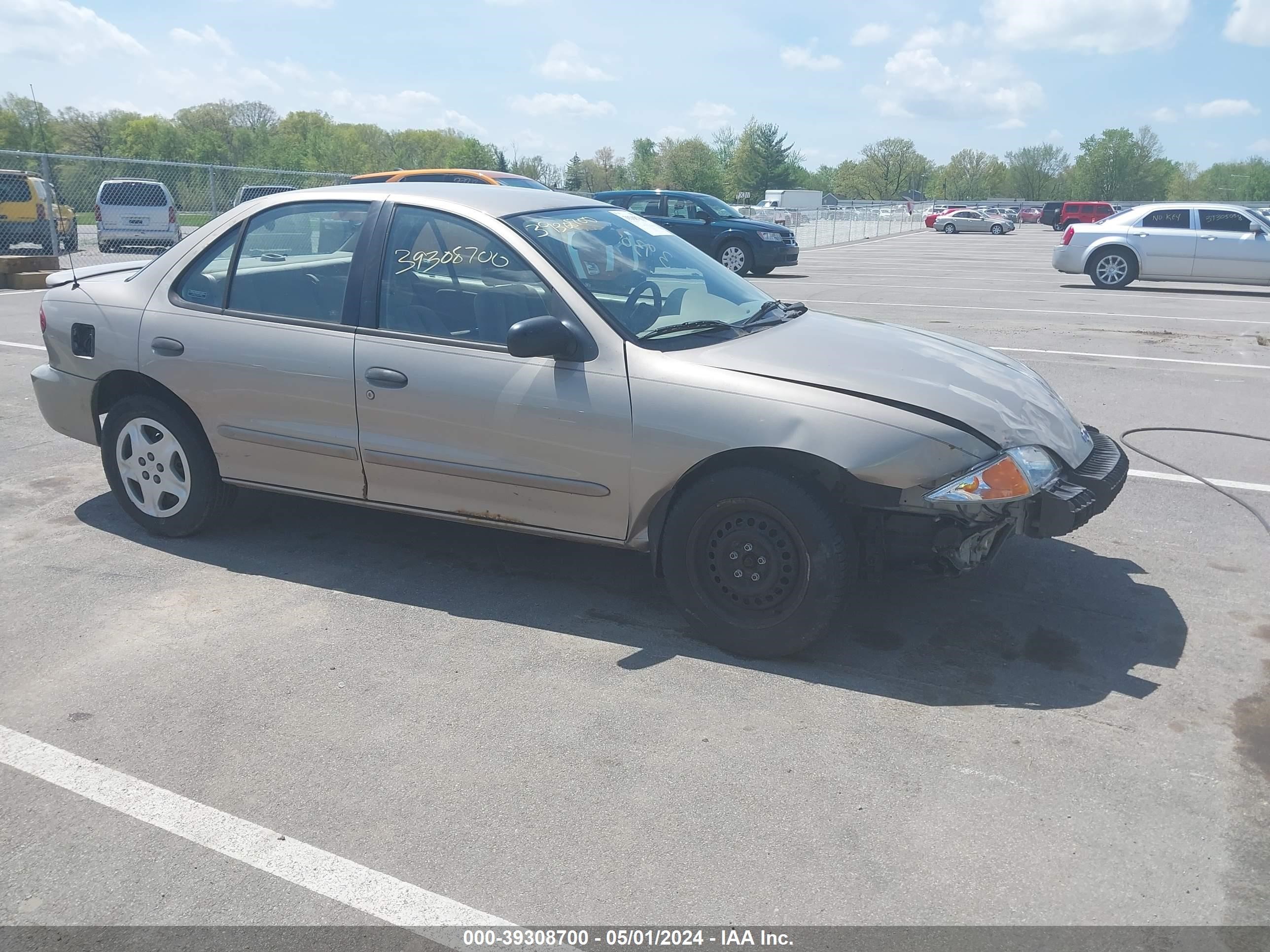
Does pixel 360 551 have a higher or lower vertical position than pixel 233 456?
lower

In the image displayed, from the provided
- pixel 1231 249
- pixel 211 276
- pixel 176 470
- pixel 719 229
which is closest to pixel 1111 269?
pixel 1231 249

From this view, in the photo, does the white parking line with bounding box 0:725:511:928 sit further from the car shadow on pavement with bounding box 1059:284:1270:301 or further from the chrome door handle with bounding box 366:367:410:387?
the car shadow on pavement with bounding box 1059:284:1270:301

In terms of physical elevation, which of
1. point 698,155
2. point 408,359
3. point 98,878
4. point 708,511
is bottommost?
point 98,878

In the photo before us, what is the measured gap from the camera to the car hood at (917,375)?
381cm

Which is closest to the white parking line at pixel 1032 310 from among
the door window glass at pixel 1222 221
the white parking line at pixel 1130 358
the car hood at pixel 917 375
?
the white parking line at pixel 1130 358

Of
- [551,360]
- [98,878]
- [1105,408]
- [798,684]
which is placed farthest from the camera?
[1105,408]

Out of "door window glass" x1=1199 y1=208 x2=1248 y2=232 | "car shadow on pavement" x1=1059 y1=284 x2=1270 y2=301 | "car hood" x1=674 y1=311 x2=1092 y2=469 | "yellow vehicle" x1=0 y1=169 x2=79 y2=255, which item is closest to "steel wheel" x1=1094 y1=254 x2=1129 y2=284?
"car shadow on pavement" x1=1059 y1=284 x2=1270 y2=301

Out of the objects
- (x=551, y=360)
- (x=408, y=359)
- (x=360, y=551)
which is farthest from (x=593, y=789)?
(x=360, y=551)

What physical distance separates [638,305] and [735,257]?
1697 centimetres

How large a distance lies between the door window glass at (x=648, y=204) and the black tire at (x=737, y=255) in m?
1.47

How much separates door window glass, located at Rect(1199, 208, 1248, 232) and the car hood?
53.1 ft

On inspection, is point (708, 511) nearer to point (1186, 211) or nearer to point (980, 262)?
point (1186, 211)

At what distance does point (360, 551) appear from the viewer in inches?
199

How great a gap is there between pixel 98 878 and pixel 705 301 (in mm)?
3077
